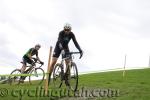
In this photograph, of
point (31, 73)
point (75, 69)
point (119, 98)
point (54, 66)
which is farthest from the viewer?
point (31, 73)

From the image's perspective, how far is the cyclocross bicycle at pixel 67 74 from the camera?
16688 millimetres

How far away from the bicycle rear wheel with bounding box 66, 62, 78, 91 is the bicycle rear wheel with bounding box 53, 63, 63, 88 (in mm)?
791

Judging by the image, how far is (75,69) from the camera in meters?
16.5

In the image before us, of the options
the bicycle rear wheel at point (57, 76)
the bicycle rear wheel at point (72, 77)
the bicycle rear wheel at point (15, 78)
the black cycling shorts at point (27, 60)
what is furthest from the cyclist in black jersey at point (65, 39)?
the bicycle rear wheel at point (15, 78)

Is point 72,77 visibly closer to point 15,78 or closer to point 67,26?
point 67,26

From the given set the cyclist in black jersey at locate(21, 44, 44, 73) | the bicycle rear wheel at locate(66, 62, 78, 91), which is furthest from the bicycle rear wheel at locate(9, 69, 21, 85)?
the bicycle rear wheel at locate(66, 62, 78, 91)

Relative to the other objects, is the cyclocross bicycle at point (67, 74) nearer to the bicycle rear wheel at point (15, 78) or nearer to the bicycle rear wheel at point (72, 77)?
the bicycle rear wheel at point (72, 77)

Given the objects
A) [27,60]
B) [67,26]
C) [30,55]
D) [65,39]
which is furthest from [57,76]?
[27,60]

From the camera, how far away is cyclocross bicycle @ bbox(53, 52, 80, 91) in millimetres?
16688

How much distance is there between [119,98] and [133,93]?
40.6 inches

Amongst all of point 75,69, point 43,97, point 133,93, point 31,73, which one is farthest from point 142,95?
point 31,73

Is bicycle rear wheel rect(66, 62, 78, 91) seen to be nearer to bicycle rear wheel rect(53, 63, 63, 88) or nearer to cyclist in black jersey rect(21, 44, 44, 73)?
bicycle rear wheel rect(53, 63, 63, 88)

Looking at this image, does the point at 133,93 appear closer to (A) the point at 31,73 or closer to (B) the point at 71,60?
(B) the point at 71,60

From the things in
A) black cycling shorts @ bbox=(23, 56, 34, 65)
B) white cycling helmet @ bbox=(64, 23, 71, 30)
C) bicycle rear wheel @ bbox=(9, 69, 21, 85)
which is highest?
white cycling helmet @ bbox=(64, 23, 71, 30)
